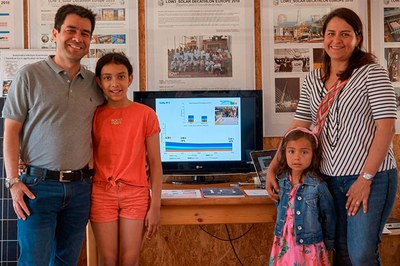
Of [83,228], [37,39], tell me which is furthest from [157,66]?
[83,228]

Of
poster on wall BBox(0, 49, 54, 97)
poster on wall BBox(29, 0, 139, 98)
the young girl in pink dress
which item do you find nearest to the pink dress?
the young girl in pink dress

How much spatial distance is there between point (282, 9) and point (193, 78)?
0.76 meters

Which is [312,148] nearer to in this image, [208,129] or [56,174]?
[208,129]

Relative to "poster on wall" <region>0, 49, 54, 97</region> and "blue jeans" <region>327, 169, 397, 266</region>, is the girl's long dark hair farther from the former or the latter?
"poster on wall" <region>0, 49, 54, 97</region>

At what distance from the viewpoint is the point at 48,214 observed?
5.81 ft

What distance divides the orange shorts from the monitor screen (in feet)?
2.83

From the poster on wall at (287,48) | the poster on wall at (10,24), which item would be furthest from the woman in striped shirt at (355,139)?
the poster on wall at (10,24)

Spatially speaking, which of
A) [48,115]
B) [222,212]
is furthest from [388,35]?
[48,115]

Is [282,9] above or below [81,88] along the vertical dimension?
above

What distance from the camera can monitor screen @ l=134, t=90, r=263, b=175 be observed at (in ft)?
8.98

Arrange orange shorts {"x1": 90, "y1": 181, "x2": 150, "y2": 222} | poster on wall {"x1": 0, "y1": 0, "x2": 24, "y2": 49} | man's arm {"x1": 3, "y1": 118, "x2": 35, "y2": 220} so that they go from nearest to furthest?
1. man's arm {"x1": 3, "y1": 118, "x2": 35, "y2": 220}
2. orange shorts {"x1": 90, "y1": 181, "x2": 150, "y2": 222}
3. poster on wall {"x1": 0, "y1": 0, "x2": 24, "y2": 49}

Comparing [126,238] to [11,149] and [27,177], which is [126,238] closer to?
[27,177]

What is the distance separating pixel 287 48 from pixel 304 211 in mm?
Result: 1334

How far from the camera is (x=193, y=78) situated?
288cm
